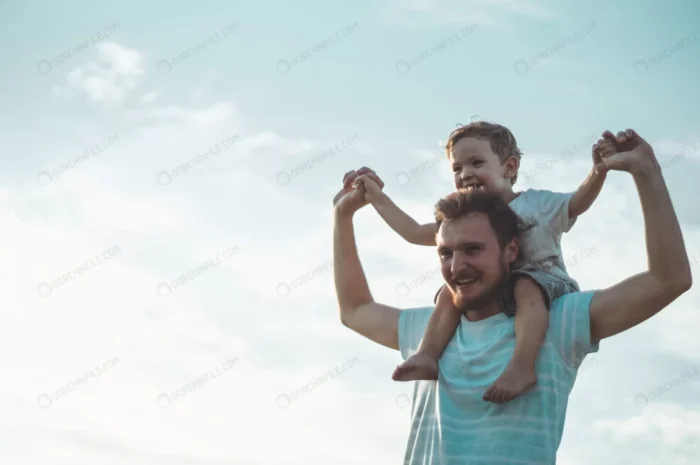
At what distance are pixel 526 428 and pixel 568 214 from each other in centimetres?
147

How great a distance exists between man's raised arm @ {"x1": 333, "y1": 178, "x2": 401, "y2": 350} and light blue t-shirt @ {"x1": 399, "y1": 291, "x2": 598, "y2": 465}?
1.61 feet

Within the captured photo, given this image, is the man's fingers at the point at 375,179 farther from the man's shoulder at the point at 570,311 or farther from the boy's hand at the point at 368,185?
the man's shoulder at the point at 570,311

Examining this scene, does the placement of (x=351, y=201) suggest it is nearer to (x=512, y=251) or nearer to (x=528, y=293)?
(x=512, y=251)

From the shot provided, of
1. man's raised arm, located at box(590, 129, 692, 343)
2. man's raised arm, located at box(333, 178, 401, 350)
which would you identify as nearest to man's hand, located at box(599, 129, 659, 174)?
man's raised arm, located at box(590, 129, 692, 343)

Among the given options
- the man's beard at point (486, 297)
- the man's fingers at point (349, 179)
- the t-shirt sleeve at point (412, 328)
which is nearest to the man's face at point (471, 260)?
the man's beard at point (486, 297)

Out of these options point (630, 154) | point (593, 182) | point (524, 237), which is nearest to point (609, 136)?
point (630, 154)

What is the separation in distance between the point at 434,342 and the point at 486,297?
36 centimetres

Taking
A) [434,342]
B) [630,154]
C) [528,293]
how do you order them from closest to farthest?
[630,154], [528,293], [434,342]

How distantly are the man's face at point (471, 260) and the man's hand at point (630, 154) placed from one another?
26.3 inches

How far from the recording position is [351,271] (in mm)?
4875

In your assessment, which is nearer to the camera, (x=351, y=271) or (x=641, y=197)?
(x=641, y=197)

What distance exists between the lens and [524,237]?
449cm

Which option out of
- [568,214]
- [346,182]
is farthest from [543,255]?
[346,182]

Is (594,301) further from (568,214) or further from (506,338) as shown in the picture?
(568,214)
